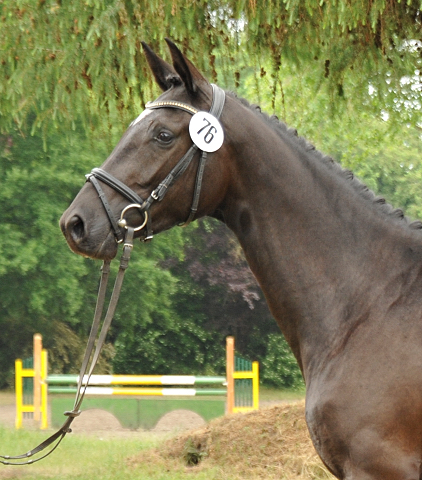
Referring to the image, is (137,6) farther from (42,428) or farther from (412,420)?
(42,428)

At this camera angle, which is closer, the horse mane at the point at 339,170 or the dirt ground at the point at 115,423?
the horse mane at the point at 339,170

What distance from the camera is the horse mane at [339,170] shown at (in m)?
2.93

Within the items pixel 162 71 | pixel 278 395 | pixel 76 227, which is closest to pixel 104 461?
pixel 76 227

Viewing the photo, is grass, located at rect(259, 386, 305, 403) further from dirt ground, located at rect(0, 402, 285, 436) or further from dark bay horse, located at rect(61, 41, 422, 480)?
dark bay horse, located at rect(61, 41, 422, 480)

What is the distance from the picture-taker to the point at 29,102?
526cm

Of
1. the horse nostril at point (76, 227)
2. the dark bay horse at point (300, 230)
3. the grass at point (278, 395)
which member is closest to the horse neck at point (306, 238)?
the dark bay horse at point (300, 230)

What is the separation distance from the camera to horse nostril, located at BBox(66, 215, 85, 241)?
2.72 meters

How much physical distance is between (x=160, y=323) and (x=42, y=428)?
941 cm

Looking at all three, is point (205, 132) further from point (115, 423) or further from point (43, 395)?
point (43, 395)

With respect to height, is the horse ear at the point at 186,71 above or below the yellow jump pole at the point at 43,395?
above

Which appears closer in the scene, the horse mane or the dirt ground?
the horse mane

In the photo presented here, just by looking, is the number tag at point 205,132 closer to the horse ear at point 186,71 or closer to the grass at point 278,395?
the horse ear at point 186,71

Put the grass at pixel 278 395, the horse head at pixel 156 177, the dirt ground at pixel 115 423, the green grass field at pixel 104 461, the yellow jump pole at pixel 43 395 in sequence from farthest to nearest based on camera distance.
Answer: the grass at pixel 278 395, the yellow jump pole at pixel 43 395, the dirt ground at pixel 115 423, the green grass field at pixel 104 461, the horse head at pixel 156 177

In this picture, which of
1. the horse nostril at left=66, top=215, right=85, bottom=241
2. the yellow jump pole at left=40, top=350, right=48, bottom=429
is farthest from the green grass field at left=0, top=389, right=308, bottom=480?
the horse nostril at left=66, top=215, right=85, bottom=241
